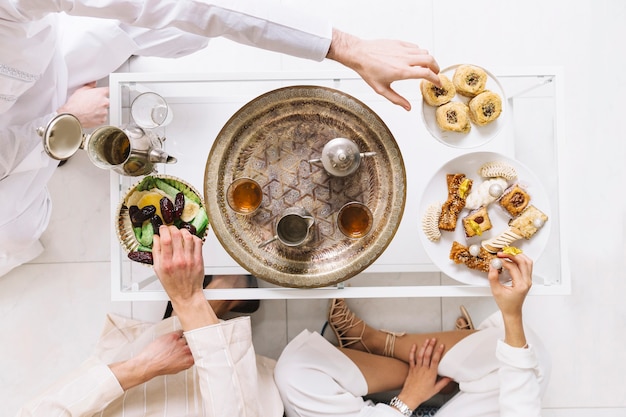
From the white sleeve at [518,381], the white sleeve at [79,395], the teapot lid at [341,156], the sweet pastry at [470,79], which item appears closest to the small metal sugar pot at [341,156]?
the teapot lid at [341,156]

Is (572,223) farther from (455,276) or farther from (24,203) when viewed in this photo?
(24,203)

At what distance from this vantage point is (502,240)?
120 centimetres

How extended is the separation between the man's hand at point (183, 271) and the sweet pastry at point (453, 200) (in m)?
0.65

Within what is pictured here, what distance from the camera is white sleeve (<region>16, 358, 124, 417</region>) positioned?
1.31m

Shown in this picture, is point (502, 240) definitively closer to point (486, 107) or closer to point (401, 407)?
point (486, 107)

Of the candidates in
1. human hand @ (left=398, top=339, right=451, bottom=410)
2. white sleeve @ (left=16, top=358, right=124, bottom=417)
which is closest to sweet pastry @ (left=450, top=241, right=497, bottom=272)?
human hand @ (left=398, top=339, right=451, bottom=410)

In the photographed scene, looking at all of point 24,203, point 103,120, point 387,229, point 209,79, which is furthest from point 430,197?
point 24,203

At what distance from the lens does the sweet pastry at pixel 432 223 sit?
121 centimetres

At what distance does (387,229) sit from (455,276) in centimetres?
23

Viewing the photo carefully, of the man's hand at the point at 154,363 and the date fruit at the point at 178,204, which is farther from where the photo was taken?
the man's hand at the point at 154,363

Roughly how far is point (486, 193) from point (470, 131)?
18 centimetres

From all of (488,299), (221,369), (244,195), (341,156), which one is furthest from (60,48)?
(488,299)

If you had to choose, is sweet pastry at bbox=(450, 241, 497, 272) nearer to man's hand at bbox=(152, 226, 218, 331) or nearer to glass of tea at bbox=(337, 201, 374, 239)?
glass of tea at bbox=(337, 201, 374, 239)

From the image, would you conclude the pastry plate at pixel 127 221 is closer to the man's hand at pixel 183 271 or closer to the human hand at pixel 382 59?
the man's hand at pixel 183 271
